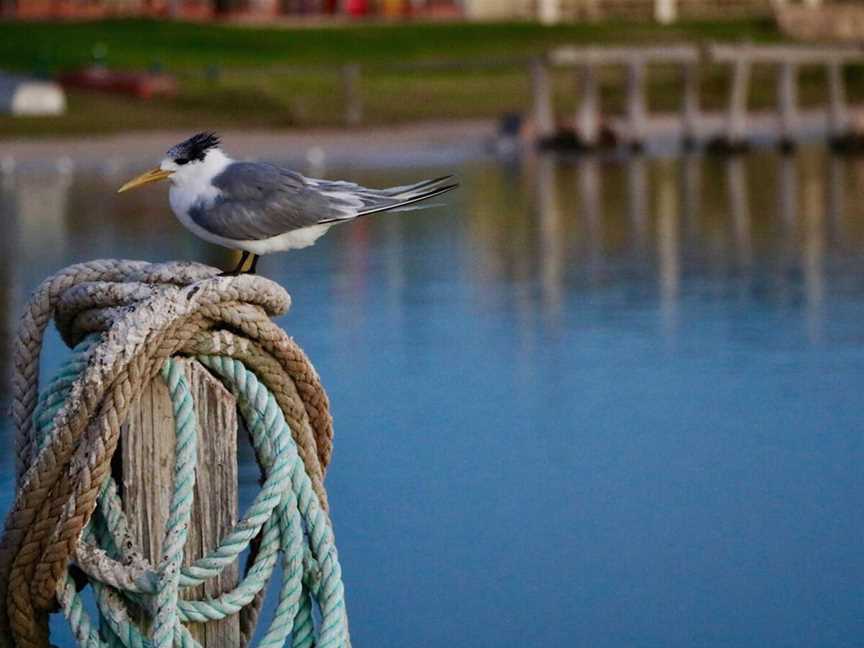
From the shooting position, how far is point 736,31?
207ft

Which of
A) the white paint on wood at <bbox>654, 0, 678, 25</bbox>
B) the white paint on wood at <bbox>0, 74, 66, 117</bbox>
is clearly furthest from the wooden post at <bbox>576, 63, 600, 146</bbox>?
the white paint on wood at <bbox>654, 0, 678, 25</bbox>

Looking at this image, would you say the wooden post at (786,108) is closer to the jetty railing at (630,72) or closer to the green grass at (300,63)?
the jetty railing at (630,72)

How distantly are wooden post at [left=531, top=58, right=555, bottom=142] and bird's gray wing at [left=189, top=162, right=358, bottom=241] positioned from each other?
30.8 metres

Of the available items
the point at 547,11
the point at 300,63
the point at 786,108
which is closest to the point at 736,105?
the point at 786,108

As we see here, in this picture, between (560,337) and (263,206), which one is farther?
(560,337)

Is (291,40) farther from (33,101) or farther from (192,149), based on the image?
(192,149)

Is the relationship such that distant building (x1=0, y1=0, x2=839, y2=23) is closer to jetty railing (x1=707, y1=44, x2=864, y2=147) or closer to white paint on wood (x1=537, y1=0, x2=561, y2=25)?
white paint on wood (x1=537, y1=0, x2=561, y2=25)

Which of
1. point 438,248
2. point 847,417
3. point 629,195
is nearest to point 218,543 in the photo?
point 847,417

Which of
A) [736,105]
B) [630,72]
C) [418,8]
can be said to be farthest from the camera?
[418,8]

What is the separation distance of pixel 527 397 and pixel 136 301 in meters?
7.18

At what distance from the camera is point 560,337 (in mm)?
14562

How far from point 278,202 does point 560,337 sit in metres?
8.62

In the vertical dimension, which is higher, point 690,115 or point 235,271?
point 235,271

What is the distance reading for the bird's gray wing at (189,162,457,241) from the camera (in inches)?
237
